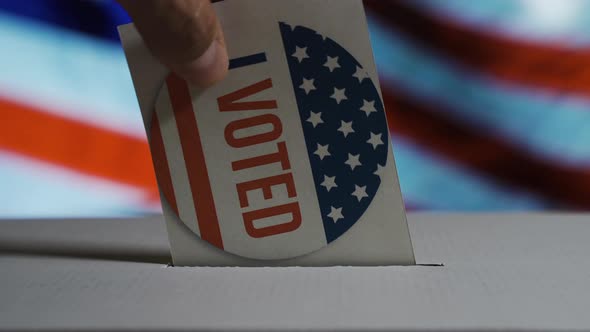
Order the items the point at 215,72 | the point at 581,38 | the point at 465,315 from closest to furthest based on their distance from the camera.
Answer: the point at 465,315 → the point at 215,72 → the point at 581,38

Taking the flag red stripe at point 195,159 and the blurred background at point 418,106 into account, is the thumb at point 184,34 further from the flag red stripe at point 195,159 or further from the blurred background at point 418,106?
the blurred background at point 418,106

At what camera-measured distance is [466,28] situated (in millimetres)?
1511

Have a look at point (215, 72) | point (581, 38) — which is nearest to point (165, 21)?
point (215, 72)

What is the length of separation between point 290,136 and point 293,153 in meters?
0.02

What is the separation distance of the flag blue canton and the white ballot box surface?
0.10m

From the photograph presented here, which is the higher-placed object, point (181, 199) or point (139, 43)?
point (139, 43)

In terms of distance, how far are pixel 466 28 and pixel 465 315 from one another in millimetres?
1094

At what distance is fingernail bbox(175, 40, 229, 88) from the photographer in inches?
28.4

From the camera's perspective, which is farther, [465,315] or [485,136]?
[485,136]

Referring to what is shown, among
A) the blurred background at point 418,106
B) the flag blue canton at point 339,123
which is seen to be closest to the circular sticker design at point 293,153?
the flag blue canton at point 339,123

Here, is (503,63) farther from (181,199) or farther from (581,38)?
(181,199)

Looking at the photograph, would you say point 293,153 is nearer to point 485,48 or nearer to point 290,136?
point 290,136

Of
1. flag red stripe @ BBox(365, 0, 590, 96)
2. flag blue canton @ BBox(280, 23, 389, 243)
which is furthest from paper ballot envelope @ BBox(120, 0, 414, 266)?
flag red stripe @ BBox(365, 0, 590, 96)

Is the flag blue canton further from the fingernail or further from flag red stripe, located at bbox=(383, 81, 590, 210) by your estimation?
flag red stripe, located at bbox=(383, 81, 590, 210)
